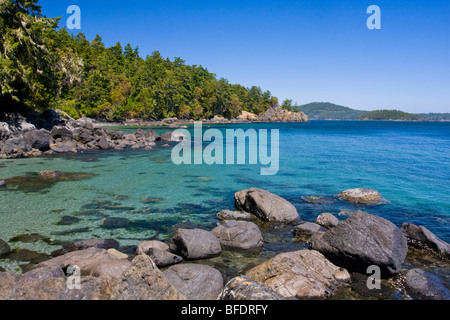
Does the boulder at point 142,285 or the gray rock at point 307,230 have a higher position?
the boulder at point 142,285

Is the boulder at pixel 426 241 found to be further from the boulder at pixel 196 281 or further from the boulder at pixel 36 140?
the boulder at pixel 36 140

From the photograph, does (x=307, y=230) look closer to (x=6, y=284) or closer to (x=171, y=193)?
(x=171, y=193)

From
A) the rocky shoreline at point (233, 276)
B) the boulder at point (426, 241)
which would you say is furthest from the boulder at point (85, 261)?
the boulder at point (426, 241)

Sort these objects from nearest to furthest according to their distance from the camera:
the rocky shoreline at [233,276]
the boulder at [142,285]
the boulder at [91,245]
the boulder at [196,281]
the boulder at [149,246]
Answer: the boulder at [142,285] → the rocky shoreline at [233,276] → the boulder at [196,281] → the boulder at [149,246] → the boulder at [91,245]

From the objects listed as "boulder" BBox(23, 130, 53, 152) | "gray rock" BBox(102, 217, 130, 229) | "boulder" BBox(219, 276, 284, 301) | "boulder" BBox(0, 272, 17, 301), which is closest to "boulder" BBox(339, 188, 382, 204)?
"gray rock" BBox(102, 217, 130, 229)

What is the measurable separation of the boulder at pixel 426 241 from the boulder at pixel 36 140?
38.9 metres

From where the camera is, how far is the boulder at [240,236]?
1193 centimetres

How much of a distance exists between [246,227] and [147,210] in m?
6.71

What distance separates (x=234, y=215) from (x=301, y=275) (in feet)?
22.0

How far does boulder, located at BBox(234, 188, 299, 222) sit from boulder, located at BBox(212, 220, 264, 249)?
2716 mm

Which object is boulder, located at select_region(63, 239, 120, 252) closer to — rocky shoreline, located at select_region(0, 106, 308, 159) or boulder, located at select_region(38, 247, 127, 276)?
boulder, located at select_region(38, 247, 127, 276)

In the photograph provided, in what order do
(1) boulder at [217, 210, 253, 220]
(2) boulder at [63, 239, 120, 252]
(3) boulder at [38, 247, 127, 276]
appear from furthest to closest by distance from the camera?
(1) boulder at [217, 210, 253, 220]
(2) boulder at [63, 239, 120, 252]
(3) boulder at [38, 247, 127, 276]

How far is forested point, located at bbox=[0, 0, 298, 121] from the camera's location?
39416mm

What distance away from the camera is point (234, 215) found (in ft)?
50.3
